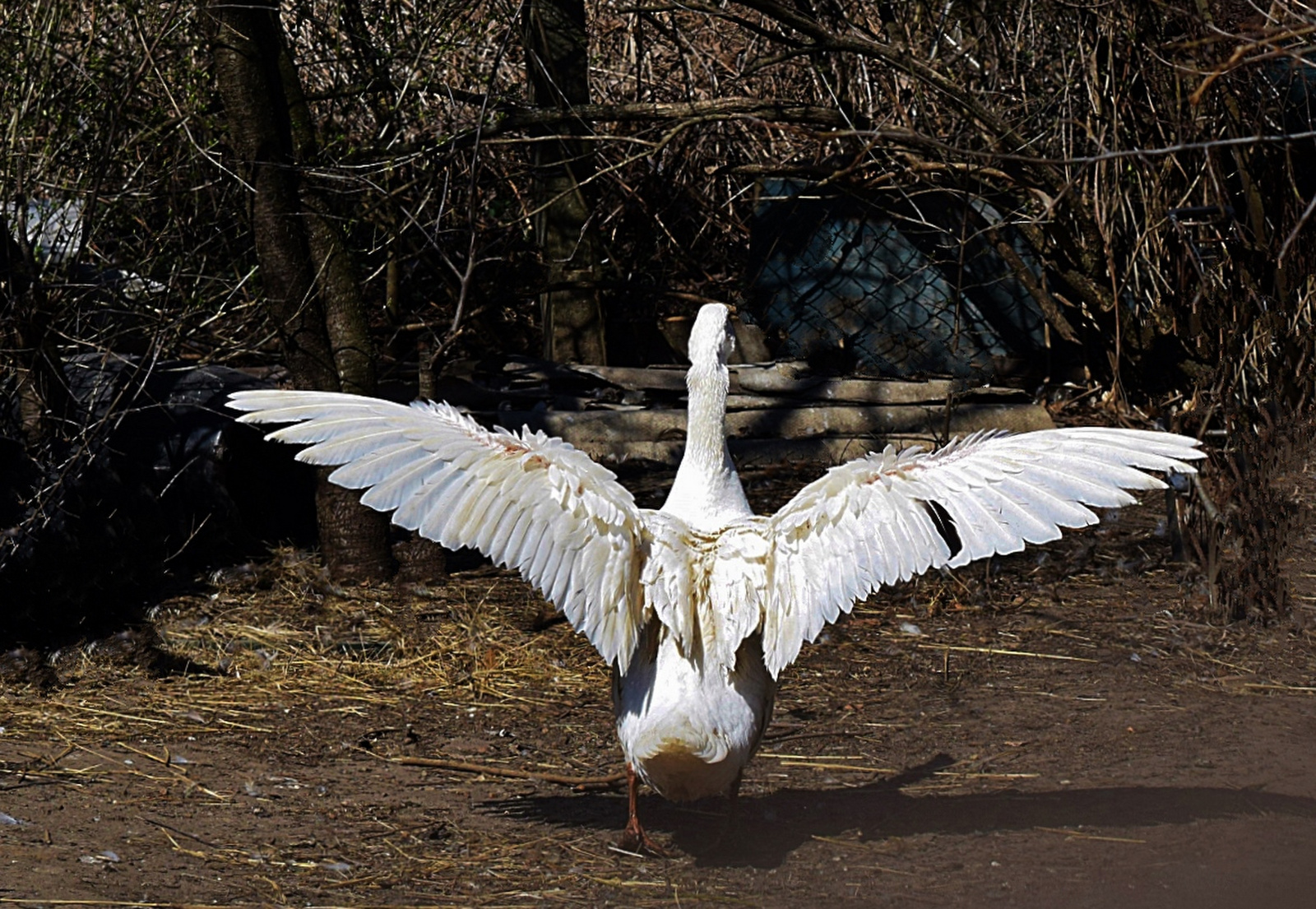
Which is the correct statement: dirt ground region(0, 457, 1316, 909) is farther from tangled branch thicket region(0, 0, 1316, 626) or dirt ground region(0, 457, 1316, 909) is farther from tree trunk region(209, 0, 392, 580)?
tangled branch thicket region(0, 0, 1316, 626)

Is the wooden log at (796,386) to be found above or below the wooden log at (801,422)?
above

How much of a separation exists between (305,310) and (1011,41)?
15.7 feet

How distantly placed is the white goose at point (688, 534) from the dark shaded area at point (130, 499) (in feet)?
7.92

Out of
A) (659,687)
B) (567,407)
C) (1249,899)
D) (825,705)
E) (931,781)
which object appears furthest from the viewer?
(567,407)

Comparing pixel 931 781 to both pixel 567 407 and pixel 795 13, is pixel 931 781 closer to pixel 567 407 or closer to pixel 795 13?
pixel 795 13

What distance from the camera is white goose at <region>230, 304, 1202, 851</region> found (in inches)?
160

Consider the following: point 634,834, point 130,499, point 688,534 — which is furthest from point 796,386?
point 634,834

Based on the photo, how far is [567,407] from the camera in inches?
373

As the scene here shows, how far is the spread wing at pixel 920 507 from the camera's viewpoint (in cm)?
407

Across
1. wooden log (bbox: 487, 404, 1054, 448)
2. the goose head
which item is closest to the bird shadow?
the goose head

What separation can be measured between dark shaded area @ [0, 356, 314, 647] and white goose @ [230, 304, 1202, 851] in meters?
2.41

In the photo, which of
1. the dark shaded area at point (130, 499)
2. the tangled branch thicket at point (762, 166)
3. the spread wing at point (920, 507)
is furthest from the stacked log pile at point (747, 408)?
the spread wing at point (920, 507)

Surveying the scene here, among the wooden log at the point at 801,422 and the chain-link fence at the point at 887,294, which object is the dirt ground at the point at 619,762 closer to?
the wooden log at the point at 801,422

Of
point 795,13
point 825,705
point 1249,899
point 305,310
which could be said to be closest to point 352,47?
point 305,310
